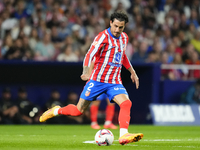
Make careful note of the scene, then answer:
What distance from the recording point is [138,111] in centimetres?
1423

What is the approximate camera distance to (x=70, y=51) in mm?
13625

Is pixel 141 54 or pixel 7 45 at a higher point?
pixel 7 45

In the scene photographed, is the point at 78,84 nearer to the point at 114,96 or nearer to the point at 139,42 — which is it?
the point at 139,42

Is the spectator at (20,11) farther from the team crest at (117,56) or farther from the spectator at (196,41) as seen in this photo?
the team crest at (117,56)

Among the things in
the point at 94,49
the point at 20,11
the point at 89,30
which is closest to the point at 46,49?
the point at 20,11

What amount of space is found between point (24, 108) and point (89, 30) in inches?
155

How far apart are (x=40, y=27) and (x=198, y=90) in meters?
5.56

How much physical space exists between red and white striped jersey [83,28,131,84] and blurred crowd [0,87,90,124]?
648 cm

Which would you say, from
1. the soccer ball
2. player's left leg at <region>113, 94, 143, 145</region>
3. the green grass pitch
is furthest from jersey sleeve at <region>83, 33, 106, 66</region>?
the green grass pitch

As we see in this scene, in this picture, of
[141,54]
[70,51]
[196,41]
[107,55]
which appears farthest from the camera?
[196,41]

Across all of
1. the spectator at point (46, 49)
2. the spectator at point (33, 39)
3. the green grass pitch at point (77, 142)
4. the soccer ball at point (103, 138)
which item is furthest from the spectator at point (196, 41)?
the soccer ball at point (103, 138)

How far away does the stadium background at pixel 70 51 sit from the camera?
44.1 ft

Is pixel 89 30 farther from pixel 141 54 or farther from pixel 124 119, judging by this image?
pixel 124 119

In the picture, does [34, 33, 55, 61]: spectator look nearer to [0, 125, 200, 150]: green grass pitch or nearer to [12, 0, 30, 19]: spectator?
[12, 0, 30, 19]: spectator
